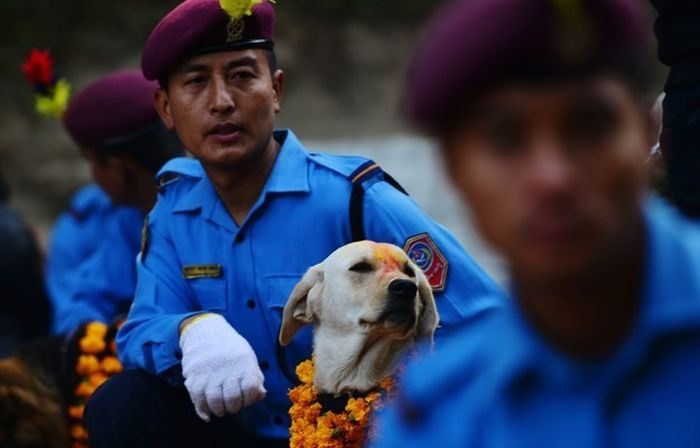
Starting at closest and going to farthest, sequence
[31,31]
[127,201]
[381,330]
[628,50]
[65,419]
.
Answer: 1. [628,50]
2. [381,330]
3. [65,419]
4. [127,201]
5. [31,31]

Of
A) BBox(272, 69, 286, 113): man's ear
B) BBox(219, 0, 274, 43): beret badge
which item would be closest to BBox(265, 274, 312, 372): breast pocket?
BBox(272, 69, 286, 113): man's ear

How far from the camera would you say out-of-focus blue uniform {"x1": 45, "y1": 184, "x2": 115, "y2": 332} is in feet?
24.4

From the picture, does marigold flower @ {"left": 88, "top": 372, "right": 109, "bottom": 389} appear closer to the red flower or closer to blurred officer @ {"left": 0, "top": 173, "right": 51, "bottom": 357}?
blurred officer @ {"left": 0, "top": 173, "right": 51, "bottom": 357}

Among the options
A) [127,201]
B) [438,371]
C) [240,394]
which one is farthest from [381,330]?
[127,201]

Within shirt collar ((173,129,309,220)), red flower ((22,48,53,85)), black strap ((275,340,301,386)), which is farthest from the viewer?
red flower ((22,48,53,85))

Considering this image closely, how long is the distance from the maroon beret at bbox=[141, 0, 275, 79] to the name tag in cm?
54

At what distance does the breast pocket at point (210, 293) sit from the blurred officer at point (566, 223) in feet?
6.87

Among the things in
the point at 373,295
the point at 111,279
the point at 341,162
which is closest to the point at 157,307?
the point at 341,162

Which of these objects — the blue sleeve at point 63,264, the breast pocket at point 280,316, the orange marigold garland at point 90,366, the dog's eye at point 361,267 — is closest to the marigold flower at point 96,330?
the orange marigold garland at point 90,366

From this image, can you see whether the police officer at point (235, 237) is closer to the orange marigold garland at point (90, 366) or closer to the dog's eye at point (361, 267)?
the dog's eye at point (361, 267)

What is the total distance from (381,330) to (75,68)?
10809 millimetres

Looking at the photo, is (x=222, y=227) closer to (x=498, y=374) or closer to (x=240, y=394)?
(x=240, y=394)

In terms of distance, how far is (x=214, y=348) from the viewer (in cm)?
362

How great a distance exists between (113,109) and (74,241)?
1811 mm
